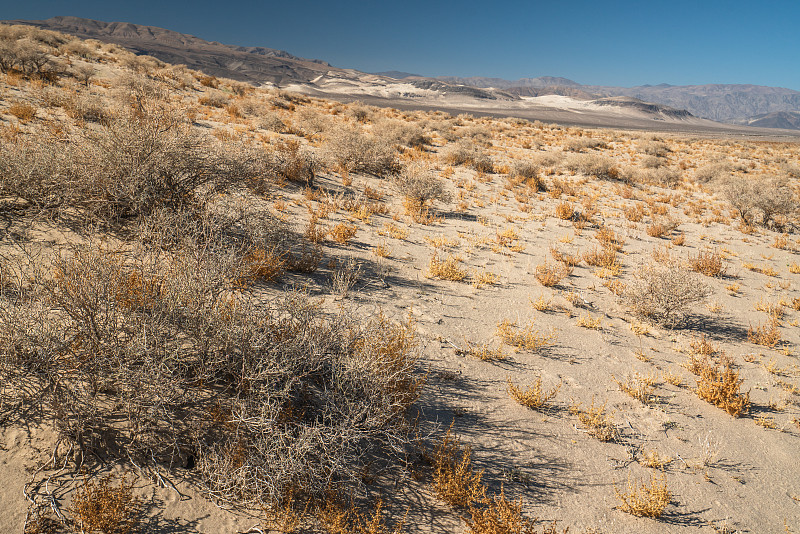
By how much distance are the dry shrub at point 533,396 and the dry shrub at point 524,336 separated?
1.01 meters

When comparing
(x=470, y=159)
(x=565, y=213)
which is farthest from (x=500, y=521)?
(x=470, y=159)

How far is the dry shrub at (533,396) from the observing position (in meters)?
4.27

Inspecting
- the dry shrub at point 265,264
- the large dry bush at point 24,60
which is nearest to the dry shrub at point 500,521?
the dry shrub at point 265,264

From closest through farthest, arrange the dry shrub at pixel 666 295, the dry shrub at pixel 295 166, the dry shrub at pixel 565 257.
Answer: the dry shrub at pixel 666 295 → the dry shrub at pixel 565 257 → the dry shrub at pixel 295 166

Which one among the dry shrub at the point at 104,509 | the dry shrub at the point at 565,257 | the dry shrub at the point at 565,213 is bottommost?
the dry shrub at the point at 104,509

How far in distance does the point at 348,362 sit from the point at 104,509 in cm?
183

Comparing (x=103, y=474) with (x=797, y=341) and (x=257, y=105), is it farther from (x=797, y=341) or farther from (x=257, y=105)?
(x=257, y=105)

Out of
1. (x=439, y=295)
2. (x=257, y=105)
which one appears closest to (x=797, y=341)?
(x=439, y=295)

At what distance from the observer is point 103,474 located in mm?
2664

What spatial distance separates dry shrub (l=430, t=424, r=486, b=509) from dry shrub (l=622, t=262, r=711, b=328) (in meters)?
5.08

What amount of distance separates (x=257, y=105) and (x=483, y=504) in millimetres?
22178

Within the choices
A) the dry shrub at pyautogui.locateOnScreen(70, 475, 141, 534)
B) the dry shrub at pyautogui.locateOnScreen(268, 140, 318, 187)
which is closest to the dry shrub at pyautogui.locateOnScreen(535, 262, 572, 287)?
the dry shrub at pyautogui.locateOnScreen(70, 475, 141, 534)

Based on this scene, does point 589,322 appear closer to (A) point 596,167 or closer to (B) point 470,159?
(B) point 470,159

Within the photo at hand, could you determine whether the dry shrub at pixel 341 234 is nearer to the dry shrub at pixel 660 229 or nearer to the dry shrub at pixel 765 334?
the dry shrub at pixel 765 334
